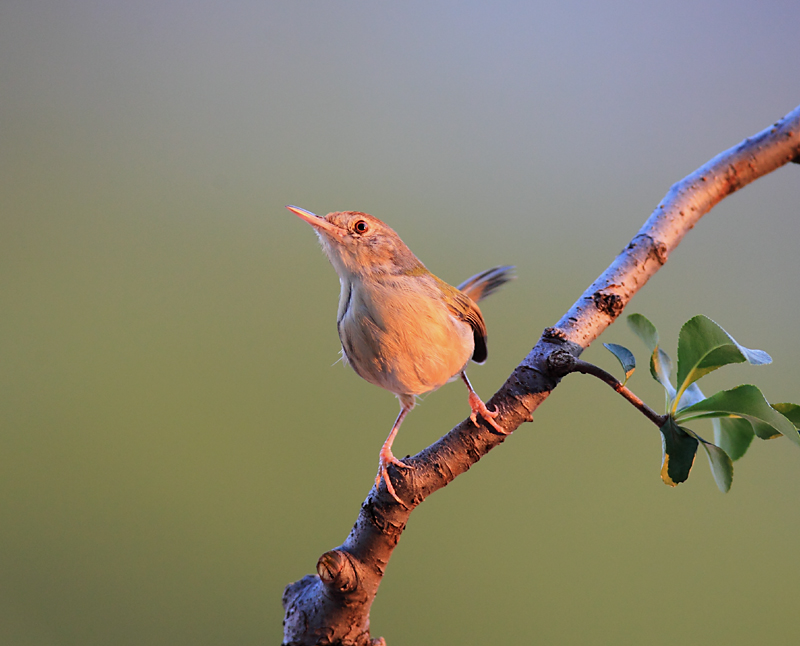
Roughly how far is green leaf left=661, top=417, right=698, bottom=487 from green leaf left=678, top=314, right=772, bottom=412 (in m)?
0.07

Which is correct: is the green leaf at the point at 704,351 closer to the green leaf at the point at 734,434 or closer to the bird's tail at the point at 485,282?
the green leaf at the point at 734,434

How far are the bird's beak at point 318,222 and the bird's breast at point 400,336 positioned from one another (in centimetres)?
10

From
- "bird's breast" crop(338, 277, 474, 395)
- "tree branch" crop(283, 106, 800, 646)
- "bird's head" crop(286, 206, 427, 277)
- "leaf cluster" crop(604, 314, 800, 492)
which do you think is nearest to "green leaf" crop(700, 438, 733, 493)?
"leaf cluster" crop(604, 314, 800, 492)

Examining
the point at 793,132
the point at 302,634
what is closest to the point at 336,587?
the point at 302,634

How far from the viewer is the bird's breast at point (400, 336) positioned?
0.91 meters

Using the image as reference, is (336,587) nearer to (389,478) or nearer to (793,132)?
(389,478)

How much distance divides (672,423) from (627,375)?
94mm

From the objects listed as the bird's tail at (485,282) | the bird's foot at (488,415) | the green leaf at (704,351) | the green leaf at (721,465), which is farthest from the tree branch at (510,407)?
the bird's tail at (485,282)

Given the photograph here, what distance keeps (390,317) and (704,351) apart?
0.50 meters

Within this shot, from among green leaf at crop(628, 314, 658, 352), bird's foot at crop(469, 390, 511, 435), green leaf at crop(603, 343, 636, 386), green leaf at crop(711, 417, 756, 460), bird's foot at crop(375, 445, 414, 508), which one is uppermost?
green leaf at crop(628, 314, 658, 352)

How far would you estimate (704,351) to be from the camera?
0.87 meters

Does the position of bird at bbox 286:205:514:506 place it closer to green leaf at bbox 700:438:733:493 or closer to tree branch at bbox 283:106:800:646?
tree branch at bbox 283:106:800:646

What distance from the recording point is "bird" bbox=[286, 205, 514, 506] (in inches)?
35.7

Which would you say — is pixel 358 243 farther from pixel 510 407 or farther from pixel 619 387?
pixel 619 387
